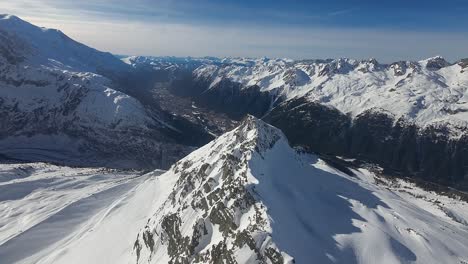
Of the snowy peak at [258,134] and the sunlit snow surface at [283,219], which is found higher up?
the snowy peak at [258,134]

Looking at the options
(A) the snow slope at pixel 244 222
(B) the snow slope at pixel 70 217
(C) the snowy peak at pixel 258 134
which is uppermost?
(C) the snowy peak at pixel 258 134

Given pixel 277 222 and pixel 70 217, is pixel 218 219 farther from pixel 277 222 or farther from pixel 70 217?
pixel 70 217

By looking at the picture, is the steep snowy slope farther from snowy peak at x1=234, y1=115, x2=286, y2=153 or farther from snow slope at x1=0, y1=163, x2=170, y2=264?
snow slope at x1=0, y1=163, x2=170, y2=264

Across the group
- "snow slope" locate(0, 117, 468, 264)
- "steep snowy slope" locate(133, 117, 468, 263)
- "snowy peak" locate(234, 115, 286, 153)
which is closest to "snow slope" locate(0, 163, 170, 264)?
"snow slope" locate(0, 117, 468, 264)

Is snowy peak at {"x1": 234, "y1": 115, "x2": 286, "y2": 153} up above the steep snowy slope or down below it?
above

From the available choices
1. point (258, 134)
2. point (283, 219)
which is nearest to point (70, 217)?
point (258, 134)

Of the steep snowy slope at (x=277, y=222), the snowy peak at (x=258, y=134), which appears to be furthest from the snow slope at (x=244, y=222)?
the snowy peak at (x=258, y=134)

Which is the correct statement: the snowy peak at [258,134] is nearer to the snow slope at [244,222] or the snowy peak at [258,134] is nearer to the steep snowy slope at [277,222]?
the snow slope at [244,222]

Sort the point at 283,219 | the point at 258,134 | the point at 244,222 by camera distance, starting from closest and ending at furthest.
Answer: the point at 244,222 → the point at 283,219 → the point at 258,134

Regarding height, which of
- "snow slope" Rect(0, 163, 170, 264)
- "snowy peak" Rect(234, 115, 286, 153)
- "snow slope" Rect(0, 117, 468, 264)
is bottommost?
"snow slope" Rect(0, 163, 170, 264)
